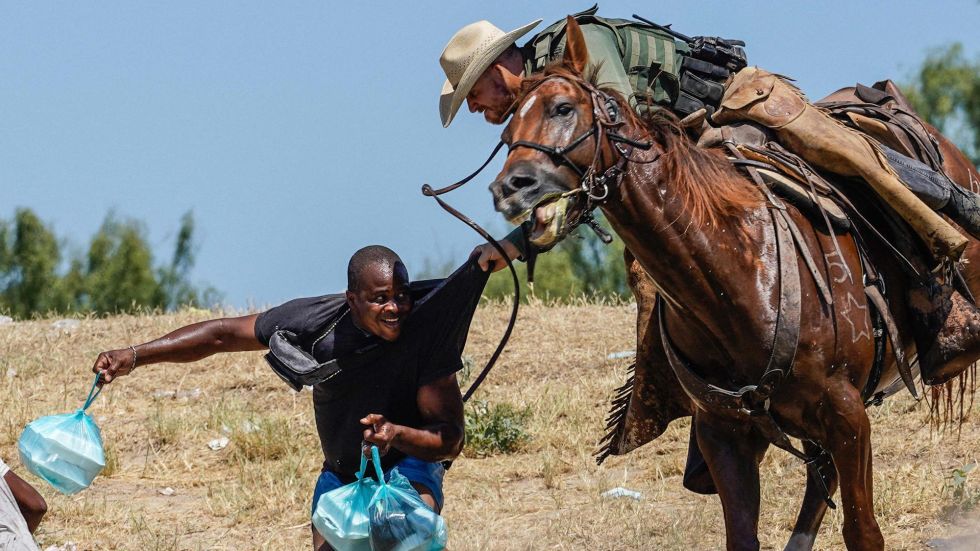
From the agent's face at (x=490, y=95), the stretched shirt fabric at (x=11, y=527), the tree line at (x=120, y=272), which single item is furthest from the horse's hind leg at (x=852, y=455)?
the tree line at (x=120, y=272)

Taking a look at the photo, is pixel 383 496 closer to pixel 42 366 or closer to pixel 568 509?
pixel 568 509

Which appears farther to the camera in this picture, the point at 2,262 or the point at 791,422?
the point at 2,262

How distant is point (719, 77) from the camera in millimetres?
6602

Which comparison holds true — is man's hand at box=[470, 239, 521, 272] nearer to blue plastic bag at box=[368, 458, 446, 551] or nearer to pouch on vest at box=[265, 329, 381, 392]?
pouch on vest at box=[265, 329, 381, 392]

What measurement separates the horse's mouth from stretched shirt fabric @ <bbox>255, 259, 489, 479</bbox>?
0.60 meters

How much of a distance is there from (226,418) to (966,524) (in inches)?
189

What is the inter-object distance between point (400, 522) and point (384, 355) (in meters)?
0.78

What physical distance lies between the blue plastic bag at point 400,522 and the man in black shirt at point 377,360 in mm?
225

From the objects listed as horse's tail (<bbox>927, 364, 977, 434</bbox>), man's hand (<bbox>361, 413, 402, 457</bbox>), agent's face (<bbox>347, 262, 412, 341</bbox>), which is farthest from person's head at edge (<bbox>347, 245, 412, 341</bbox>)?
horse's tail (<bbox>927, 364, 977, 434</bbox>)

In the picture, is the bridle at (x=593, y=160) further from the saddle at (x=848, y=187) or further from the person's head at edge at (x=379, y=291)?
the saddle at (x=848, y=187)

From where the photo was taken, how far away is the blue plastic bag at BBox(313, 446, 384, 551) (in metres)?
5.18

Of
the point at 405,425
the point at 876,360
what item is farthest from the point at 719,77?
the point at 405,425

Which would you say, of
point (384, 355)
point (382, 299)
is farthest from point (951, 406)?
point (382, 299)

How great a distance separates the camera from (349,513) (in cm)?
521
